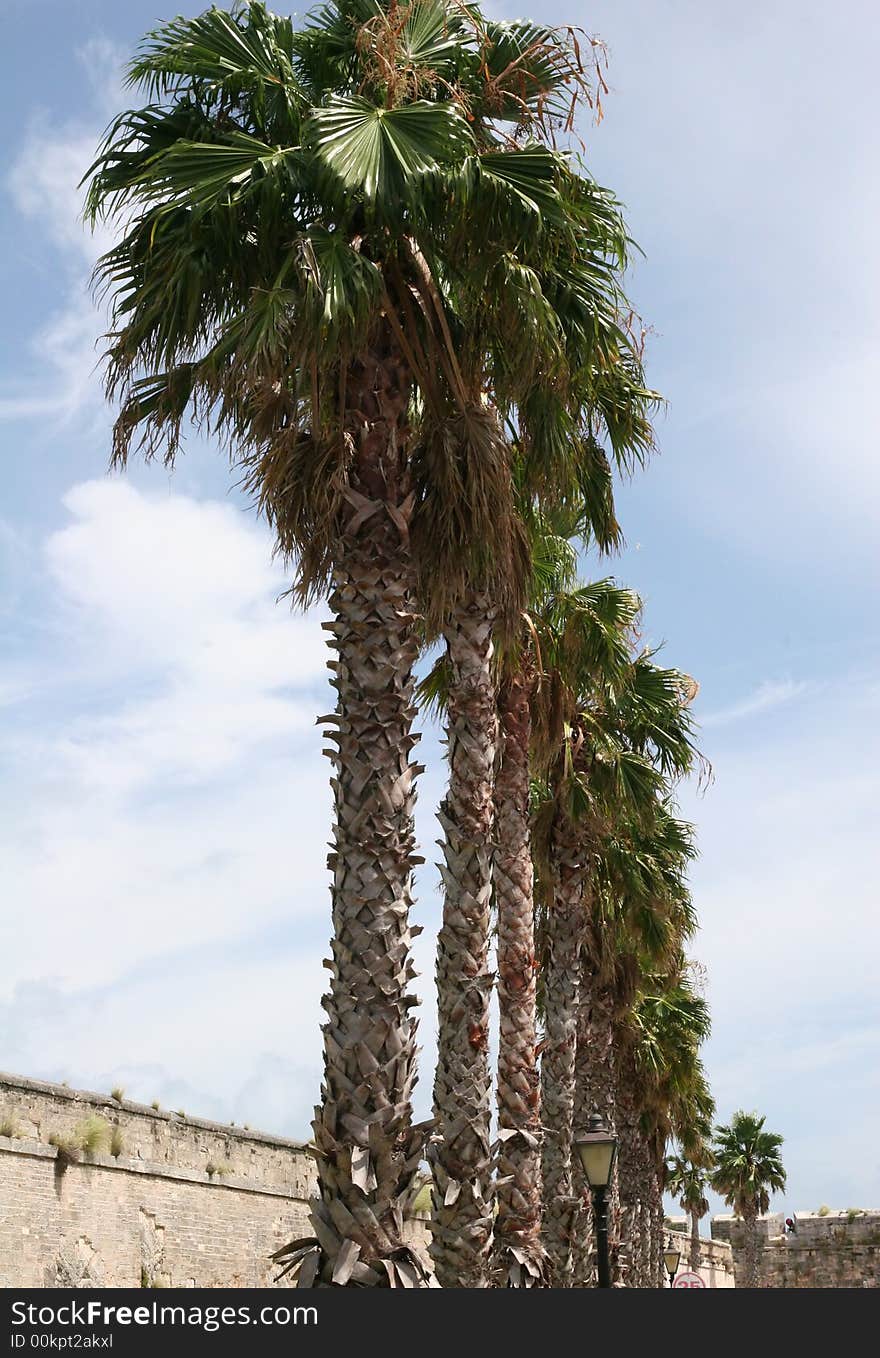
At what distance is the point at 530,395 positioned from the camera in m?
10.5

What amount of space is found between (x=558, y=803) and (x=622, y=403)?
8.44m

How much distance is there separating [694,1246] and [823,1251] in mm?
5264

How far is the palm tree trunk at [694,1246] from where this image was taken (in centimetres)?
5475

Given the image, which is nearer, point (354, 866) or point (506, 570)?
point (354, 866)

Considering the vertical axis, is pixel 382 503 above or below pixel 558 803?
below

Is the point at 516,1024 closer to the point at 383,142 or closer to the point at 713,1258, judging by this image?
the point at 383,142

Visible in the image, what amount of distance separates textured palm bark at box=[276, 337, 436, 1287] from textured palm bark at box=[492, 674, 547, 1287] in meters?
4.38

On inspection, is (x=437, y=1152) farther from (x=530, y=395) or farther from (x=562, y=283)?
(x=562, y=283)

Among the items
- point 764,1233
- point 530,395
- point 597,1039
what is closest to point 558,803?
point 597,1039

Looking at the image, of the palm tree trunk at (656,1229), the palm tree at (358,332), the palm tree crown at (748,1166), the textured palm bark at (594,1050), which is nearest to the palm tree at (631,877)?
the textured palm bark at (594,1050)

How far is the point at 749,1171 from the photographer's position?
49.7 meters

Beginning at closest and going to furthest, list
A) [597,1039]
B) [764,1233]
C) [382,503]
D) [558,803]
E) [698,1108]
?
[382,503] → [558,803] → [597,1039] → [698,1108] → [764,1233]

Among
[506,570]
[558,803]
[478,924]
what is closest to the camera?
[506,570]

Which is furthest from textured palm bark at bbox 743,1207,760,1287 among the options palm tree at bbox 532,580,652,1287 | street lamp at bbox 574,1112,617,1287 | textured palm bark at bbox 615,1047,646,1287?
street lamp at bbox 574,1112,617,1287
